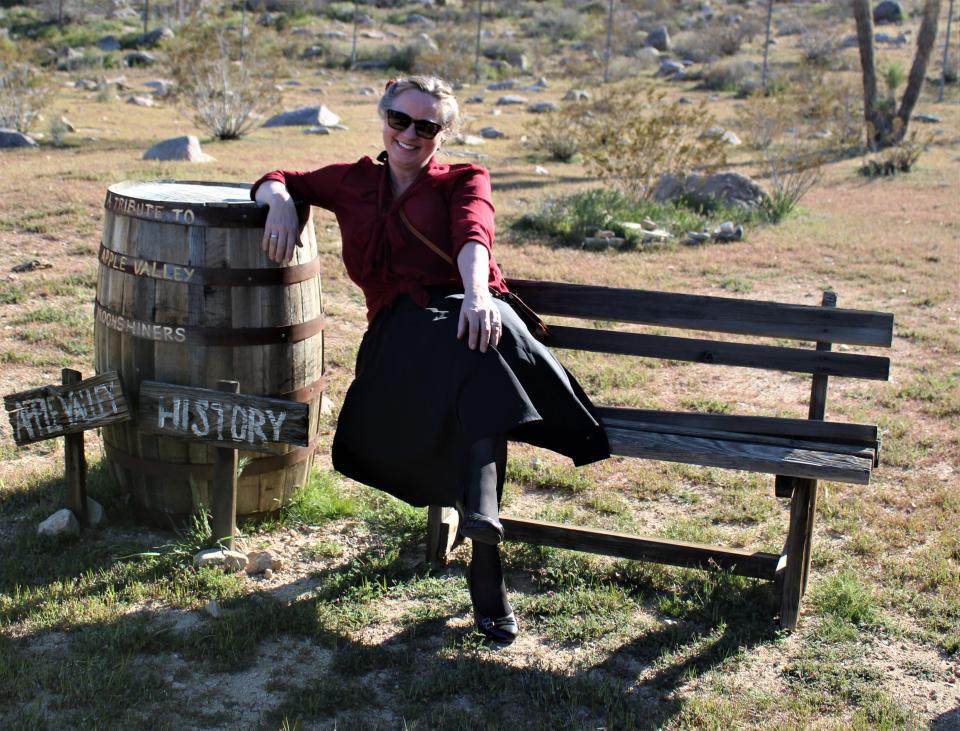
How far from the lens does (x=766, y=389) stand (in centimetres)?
619

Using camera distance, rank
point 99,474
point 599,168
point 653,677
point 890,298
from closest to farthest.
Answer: point 653,677 → point 99,474 → point 890,298 → point 599,168

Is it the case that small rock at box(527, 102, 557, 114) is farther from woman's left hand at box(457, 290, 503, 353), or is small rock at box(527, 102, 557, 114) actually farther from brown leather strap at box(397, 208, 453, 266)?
woman's left hand at box(457, 290, 503, 353)

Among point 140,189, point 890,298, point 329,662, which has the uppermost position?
point 140,189

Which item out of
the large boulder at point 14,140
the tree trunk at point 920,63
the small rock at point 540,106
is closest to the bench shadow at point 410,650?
the large boulder at point 14,140

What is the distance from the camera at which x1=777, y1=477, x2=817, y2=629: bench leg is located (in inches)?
135

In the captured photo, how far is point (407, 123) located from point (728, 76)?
25.8 m

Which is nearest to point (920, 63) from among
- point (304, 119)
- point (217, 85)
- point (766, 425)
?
point (304, 119)

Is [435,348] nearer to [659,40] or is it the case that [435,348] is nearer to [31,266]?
[31,266]

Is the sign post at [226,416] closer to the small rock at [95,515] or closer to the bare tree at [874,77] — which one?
the small rock at [95,515]

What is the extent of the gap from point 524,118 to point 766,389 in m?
15.2

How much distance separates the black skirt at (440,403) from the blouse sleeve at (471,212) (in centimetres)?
19

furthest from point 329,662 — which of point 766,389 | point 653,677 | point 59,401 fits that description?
point 766,389

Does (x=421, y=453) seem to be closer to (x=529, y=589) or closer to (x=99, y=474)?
(x=529, y=589)

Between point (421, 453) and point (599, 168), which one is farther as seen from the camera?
point (599, 168)
